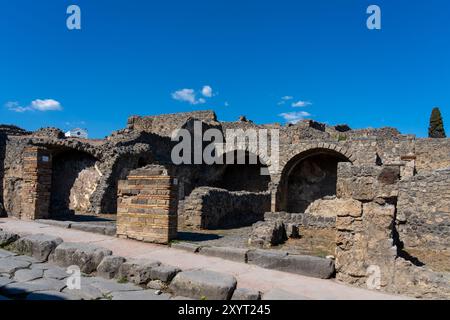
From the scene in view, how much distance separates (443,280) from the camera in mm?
4250

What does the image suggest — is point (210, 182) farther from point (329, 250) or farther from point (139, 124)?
point (329, 250)

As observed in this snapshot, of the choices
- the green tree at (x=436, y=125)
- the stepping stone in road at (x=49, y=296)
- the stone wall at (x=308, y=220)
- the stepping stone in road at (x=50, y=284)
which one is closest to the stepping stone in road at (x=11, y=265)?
the stepping stone in road at (x=50, y=284)

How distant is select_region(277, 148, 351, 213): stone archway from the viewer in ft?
68.2

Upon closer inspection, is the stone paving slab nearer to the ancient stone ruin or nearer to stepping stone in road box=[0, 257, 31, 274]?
the ancient stone ruin

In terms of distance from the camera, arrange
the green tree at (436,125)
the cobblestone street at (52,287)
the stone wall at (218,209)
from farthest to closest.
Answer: the green tree at (436,125) < the stone wall at (218,209) < the cobblestone street at (52,287)

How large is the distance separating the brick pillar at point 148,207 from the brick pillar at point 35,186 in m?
2.76

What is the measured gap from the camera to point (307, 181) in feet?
71.0

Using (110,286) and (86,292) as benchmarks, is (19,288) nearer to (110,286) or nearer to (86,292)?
(86,292)

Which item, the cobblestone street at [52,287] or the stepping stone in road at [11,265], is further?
the stepping stone in road at [11,265]

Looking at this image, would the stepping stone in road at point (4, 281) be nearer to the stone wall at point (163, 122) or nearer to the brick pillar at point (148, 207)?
the brick pillar at point (148, 207)

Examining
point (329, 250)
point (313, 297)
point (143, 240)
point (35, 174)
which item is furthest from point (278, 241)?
point (35, 174)

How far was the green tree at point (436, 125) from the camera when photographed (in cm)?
3365

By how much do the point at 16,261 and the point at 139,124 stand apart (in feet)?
78.3

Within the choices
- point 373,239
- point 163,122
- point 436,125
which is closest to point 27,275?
point 373,239
